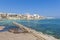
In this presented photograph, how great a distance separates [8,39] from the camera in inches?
639

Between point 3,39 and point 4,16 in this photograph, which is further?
point 4,16

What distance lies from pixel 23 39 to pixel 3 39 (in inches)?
76.8

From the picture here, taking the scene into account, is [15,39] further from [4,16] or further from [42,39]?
[4,16]

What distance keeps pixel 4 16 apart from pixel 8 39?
411 feet

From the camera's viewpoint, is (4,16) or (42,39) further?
(4,16)

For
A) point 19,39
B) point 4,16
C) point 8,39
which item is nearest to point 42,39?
point 19,39

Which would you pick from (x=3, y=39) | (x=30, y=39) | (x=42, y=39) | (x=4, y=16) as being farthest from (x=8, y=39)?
(x=4, y=16)

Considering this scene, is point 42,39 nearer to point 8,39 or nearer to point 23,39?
point 23,39

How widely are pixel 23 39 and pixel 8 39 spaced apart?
57.7 inches

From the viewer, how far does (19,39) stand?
1620cm

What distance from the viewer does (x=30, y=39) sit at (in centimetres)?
1630

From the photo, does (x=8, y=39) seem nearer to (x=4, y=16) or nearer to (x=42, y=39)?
(x=42, y=39)

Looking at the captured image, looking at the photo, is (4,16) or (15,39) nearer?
(15,39)

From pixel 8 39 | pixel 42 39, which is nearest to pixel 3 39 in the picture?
pixel 8 39
